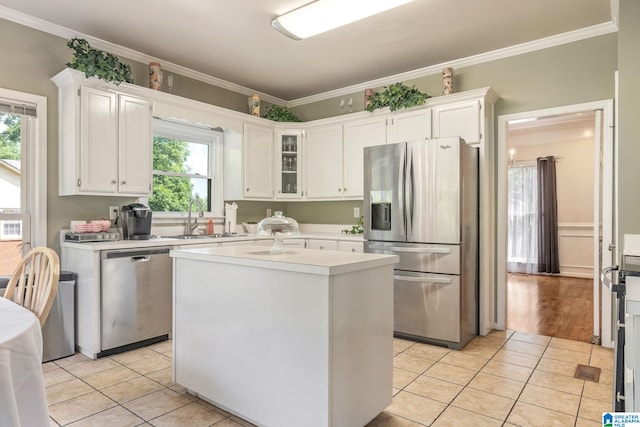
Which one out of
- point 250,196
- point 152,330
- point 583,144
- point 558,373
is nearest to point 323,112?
point 250,196

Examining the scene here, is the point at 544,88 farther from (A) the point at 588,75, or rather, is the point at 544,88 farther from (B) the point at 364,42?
(B) the point at 364,42

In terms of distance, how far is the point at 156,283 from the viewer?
3305mm

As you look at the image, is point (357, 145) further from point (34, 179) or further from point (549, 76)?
point (34, 179)

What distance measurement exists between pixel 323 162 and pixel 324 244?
1045mm

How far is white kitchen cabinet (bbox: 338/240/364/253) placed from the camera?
3.97m

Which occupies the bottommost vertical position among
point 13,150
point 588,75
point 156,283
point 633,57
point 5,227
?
point 156,283

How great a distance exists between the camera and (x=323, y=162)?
468 cm

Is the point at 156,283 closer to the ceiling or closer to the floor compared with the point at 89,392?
closer to the ceiling

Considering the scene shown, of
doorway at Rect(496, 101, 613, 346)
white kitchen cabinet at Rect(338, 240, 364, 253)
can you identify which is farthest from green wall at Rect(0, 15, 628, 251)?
doorway at Rect(496, 101, 613, 346)

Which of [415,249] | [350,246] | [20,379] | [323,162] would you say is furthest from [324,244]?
[20,379]

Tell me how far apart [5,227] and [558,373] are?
4337 millimetres

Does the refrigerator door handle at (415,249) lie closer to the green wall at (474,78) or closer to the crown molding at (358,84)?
the green wall at (474,78)

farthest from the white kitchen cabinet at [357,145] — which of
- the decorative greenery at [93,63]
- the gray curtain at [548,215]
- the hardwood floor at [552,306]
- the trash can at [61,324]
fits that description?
the gray curtain at [548,215]

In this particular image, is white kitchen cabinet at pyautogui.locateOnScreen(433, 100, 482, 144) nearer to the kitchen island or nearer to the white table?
the kitchen island
